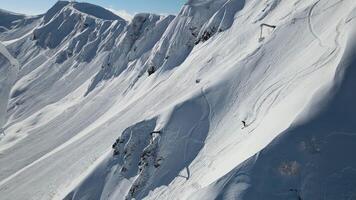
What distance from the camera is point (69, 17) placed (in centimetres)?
13225

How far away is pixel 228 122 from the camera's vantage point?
2055 cm

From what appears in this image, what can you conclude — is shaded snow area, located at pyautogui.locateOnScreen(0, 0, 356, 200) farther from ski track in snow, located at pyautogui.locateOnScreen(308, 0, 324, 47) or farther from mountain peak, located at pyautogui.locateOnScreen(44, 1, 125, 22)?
mountain peak, located at pyautogui.locateOnScreen(44, 1, 125, 22)

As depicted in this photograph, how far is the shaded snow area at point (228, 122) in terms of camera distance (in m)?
13.6

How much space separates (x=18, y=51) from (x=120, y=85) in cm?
8658

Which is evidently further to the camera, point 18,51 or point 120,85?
point 18,51

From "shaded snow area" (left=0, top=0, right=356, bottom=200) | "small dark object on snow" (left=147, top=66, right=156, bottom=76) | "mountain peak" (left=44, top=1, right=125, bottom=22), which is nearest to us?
"shaded snow area" (left=0, top=0, right=356, bottom=200)

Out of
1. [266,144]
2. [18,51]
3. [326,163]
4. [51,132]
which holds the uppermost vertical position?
[18,51]

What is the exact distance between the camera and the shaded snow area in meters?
13.6

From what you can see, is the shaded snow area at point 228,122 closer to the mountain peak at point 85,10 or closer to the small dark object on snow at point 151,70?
the small dark object on snow at point 151,70

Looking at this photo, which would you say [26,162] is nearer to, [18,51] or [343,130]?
[343,130]

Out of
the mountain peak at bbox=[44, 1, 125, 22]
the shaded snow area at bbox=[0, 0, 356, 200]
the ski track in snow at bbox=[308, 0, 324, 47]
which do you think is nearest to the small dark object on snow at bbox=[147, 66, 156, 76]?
the shaded snow area at bbox=[0, 0, 356, 200]

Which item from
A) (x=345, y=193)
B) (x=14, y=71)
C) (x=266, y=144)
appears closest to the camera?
(x=345, y=193)

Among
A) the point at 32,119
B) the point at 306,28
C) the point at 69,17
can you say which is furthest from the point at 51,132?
the point at 69,17

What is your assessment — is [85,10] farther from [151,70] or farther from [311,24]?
[311,24]
